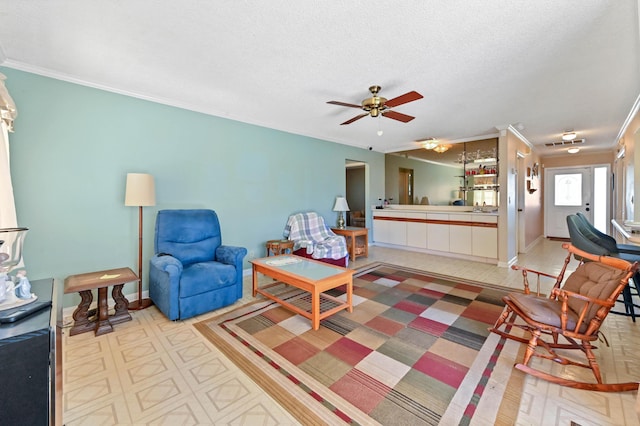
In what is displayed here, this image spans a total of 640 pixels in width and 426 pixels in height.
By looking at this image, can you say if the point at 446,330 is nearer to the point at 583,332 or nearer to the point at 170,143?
the point at 583,332

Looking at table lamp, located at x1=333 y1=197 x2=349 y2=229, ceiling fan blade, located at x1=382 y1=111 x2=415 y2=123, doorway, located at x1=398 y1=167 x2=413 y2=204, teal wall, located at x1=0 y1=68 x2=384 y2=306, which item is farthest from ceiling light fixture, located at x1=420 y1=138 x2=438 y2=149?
teal wall, located at x1=0 y1=68 x2=384 y2=306

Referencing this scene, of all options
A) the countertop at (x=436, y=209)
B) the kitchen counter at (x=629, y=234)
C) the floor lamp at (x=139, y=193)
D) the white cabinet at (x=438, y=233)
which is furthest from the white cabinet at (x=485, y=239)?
the floor lamp at (x=139, y=193)

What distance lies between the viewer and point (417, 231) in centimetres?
589

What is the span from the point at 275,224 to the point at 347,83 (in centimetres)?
256

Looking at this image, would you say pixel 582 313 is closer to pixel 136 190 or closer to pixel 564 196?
pixel 136 190

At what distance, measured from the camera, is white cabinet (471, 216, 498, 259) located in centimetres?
480

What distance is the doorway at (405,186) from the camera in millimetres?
6785

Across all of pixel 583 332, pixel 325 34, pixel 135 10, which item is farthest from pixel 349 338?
pixel 135 10

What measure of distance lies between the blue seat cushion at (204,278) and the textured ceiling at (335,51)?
199 centimetres

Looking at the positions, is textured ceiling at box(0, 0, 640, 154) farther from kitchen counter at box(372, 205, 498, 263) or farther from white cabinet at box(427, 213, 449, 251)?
white cabinet at box(427, 213, 449, 251)

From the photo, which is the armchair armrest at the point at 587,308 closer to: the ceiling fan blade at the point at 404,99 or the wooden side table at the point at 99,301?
A: the ceiling fan blade at the point at 404,99

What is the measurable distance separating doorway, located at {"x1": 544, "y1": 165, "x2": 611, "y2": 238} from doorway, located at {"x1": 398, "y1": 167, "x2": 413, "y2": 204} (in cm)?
431

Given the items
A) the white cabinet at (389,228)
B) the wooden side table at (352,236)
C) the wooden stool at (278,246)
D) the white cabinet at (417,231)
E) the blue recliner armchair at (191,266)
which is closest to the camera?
the blue recliner armchair at (191,266)

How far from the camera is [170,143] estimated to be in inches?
134
